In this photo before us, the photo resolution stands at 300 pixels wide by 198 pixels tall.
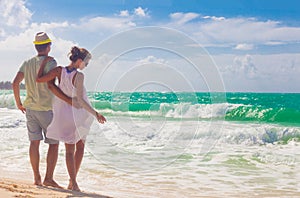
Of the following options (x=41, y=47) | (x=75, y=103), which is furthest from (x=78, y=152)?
(x=41, y=47)

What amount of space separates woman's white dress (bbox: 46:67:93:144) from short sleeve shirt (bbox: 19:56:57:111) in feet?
0.66

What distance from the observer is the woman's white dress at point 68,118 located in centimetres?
346

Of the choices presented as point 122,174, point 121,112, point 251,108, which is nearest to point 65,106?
point 122,174

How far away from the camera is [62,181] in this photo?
5.03 m

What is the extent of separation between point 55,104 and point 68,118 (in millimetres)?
186

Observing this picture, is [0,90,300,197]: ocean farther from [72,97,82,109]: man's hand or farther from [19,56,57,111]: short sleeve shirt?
[72,97,82,109]: man's hand

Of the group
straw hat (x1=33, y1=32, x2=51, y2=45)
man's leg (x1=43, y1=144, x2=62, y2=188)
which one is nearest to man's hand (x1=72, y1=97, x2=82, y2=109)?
man's leg (x1=43, y1=144, x2=62, y2=188)

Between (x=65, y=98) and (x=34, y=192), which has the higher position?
(x=65, y=98)

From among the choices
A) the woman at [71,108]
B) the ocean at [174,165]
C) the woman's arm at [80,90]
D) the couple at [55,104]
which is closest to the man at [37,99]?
the couple at [55,104]

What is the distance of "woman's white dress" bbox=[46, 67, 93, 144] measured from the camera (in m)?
3.46

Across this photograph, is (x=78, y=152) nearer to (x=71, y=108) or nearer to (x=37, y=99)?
(x=71, y=108)

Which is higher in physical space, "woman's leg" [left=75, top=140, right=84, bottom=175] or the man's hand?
the man's hand

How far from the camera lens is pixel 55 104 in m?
3.55

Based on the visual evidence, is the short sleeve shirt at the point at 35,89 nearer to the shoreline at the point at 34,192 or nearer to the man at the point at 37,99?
the man at the point at 37,99
